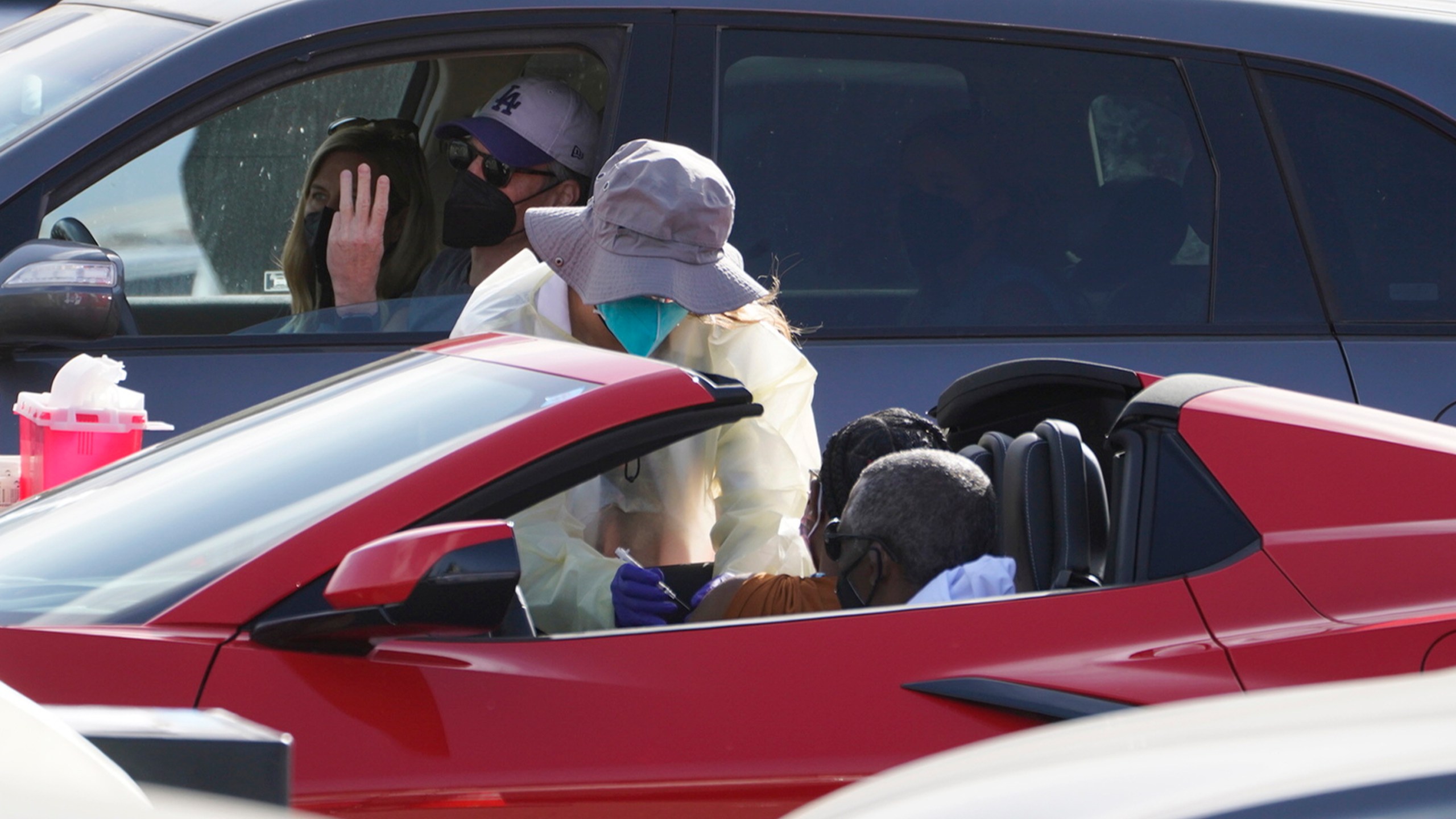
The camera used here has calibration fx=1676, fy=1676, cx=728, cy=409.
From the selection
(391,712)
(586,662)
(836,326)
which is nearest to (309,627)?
(391,712)

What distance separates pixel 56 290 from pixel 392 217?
3.48 feet

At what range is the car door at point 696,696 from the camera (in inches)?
77.7

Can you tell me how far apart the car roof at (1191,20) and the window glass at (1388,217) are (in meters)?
0.10

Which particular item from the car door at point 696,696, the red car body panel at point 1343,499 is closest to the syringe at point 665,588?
the car door at point 696,696

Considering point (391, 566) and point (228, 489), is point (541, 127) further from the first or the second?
point (391, 566)

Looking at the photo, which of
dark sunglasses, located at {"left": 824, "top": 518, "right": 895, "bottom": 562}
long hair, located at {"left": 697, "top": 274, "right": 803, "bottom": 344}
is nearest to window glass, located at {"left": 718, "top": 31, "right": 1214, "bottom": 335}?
long hair, located at {"left": 697, "top": 274, "right": 803, "bottom": 344}

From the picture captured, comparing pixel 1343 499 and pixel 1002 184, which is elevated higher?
pixel 1002 184

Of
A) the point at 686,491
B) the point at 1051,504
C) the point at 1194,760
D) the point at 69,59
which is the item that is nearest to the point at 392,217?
the point at 69,59

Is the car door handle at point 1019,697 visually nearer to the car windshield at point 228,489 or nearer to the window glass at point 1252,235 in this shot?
the car windshield at point 228,489

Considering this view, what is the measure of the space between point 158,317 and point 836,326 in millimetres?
1577

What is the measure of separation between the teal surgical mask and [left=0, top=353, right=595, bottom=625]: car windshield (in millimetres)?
640

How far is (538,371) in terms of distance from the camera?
95.3 inches

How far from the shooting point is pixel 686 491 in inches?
121

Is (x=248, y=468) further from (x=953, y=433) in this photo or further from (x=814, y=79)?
(x=814, y=79)
